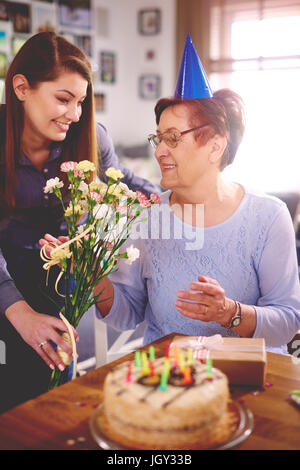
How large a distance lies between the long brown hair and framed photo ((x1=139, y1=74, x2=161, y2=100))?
476 centimetres

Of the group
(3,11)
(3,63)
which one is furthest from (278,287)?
(3,11)

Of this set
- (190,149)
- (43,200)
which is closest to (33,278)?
(43,200)

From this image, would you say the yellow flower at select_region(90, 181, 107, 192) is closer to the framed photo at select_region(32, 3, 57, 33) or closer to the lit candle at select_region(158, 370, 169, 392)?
the lit candle at select_region(158, 370, 169, 392)

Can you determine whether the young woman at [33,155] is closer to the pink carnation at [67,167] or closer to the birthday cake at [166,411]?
the pink carnation at [67,167]

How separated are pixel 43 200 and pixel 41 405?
2.61ft

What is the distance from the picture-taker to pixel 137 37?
6.18 meters

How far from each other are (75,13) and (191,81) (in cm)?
445

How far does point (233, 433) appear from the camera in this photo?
2.69 feet

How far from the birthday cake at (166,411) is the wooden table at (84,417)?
2.2 inches

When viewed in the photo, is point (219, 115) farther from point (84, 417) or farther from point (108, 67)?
point (108, 67)

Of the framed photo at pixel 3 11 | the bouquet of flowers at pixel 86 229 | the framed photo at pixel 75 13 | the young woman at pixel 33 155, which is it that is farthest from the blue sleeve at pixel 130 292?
the framed photo at pixel 75 13

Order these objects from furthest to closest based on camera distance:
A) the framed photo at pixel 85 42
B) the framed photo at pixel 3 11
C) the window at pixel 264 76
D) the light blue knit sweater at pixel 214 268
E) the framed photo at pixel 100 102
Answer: the framed photo at pixel 100 102 < the framed photo at pixel 85 42 < the window at pixel 264 76 < the framed photo at pixel 3 11 < the light blue knit sweater at pixel 214 268

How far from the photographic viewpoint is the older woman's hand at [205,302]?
1.14 m

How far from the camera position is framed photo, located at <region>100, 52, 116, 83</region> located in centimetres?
587
